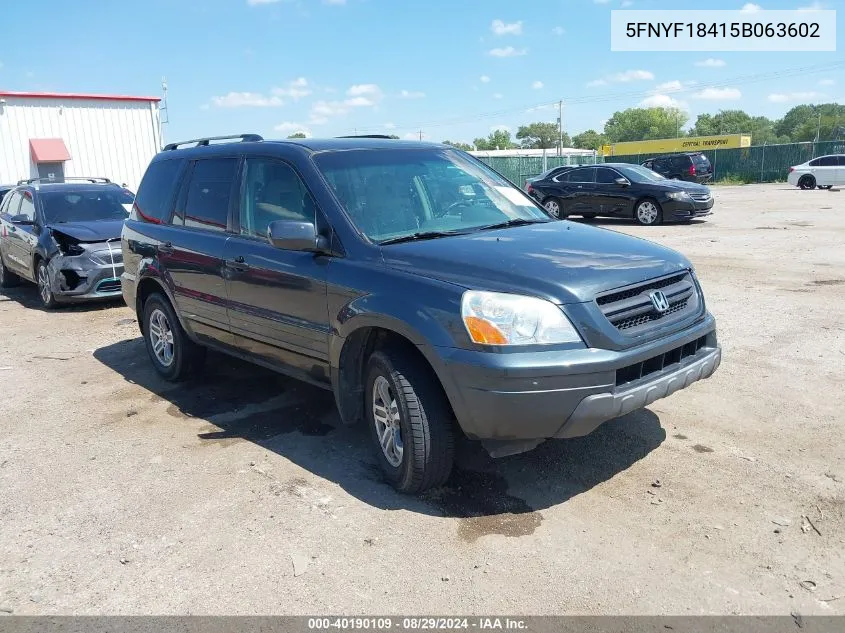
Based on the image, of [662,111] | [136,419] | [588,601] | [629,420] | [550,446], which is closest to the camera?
[588,601]

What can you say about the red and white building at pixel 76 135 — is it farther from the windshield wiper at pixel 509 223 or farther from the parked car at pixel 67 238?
the windshield wiper at pixel 509 223

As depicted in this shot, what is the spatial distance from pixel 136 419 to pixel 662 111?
5395 inches

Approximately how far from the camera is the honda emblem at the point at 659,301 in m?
3.73

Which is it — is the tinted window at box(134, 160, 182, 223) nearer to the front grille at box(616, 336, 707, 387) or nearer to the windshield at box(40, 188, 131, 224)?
the front grille at box(616, 336, 707, 387)

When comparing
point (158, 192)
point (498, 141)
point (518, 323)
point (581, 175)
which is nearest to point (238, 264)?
point (158, 192)

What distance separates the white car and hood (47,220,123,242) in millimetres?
28332

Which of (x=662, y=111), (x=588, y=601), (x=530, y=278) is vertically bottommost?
(x=588, y=601)

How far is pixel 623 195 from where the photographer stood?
57.9ft

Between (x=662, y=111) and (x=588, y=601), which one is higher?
(x=662, y=111)

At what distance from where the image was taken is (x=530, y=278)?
350 cm

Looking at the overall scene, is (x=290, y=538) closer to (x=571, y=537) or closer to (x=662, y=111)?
(x=571, y=537)

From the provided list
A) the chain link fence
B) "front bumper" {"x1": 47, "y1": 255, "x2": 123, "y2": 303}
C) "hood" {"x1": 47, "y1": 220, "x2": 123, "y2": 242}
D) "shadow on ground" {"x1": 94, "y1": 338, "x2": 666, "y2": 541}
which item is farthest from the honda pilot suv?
the chain link fence

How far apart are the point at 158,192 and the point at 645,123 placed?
13273 cm

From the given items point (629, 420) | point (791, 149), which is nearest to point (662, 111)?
point (791, 149)
